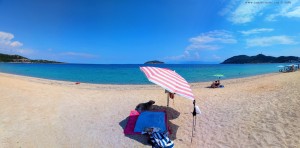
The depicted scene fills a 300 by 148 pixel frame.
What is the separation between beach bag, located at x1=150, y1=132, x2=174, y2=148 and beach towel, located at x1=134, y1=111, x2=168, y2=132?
0.58 m

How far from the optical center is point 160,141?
629cm

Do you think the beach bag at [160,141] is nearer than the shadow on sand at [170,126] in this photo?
Yes

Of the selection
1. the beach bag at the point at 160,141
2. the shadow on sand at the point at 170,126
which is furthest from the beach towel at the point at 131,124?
the beach bag at the point at 160,141

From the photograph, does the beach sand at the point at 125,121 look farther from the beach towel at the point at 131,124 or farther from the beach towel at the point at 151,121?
the beach towel at the point at 151,121

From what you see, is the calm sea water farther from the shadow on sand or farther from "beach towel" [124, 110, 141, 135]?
"beach towel" [124, 110, 141, 135]

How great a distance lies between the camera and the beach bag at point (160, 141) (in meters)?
6.16

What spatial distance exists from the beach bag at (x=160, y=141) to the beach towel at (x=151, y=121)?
0.58 meters

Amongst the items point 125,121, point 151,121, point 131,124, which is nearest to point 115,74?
point 125,121

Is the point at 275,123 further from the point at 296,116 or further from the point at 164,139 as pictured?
the point at 164,139

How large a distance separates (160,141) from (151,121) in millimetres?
1576

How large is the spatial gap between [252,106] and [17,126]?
1113 centimetres

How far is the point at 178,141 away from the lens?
6.76 m

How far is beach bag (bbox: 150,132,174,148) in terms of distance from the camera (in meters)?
6.16

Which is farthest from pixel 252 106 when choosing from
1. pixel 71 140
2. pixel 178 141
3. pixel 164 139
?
pixel 71 140
